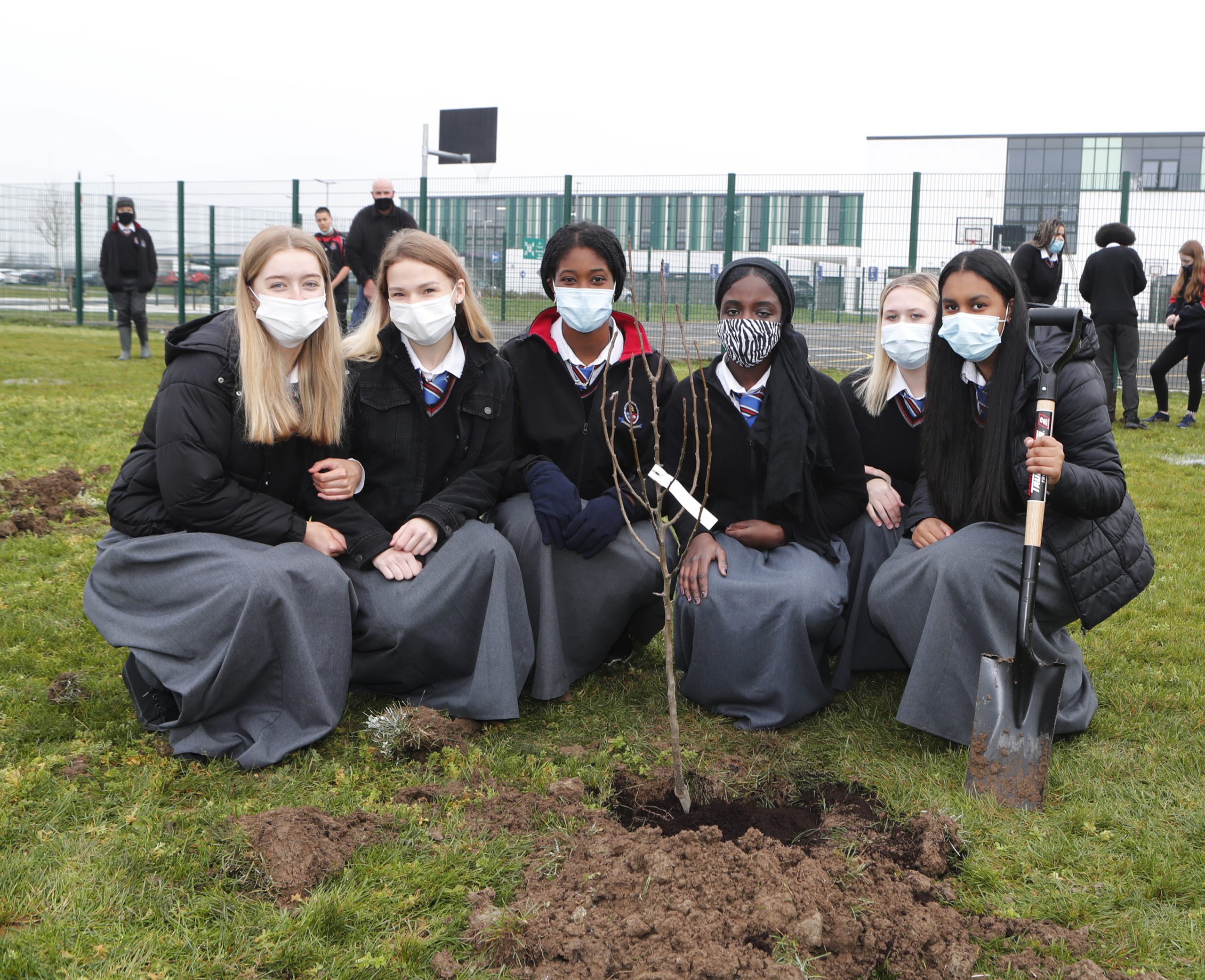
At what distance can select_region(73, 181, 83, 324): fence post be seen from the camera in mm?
19734

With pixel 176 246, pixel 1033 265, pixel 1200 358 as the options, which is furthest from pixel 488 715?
pixel 176 246

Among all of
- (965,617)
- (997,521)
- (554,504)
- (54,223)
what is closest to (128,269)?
(54,223)

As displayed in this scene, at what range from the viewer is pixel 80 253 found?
782 inches

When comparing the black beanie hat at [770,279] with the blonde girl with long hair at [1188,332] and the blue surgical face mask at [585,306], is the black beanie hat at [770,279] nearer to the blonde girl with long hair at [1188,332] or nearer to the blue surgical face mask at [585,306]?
the blue surgical face mask at [585,306]

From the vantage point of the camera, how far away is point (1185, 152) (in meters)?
49.2

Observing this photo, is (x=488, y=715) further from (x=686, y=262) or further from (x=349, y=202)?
(x=349, y=202)

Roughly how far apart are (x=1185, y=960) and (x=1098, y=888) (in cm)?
29

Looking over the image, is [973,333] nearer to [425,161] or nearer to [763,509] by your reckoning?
[763,509]

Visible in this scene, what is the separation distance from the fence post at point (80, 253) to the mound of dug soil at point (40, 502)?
596 inches

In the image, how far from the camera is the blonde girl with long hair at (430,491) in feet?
11.9

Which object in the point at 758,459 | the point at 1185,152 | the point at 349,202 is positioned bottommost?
the point at 758,459

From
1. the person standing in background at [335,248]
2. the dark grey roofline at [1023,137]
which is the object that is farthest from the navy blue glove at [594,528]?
the dark grey roofline at [1023,137]

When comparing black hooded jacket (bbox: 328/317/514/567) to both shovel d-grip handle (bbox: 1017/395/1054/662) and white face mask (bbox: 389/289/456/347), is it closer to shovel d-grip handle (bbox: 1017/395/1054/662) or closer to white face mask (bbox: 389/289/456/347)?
white face mask (bbox: 389/289/456/347)

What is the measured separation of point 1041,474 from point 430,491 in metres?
2.12
